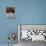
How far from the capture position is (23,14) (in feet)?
12.8

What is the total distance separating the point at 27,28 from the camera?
382 cm

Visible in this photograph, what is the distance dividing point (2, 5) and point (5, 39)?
97 centimetres

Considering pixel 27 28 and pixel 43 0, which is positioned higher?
pixel 43 0

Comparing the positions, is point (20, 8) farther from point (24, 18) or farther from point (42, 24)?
point (42, 24)

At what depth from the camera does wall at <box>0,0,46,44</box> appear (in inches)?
152

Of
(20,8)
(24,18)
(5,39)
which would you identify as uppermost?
(20,8)

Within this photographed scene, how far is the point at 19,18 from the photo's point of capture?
3893 mm

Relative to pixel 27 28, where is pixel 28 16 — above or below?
above

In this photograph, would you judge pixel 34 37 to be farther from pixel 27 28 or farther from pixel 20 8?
pixel 20 8

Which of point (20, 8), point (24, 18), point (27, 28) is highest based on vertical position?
point (20, 8)

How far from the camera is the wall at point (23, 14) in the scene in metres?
3.87

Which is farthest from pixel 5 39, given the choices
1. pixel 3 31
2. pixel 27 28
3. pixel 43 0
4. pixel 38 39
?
pixel 43 0

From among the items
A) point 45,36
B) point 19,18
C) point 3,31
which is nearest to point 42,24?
point 45,36

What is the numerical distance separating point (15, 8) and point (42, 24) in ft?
2.94
